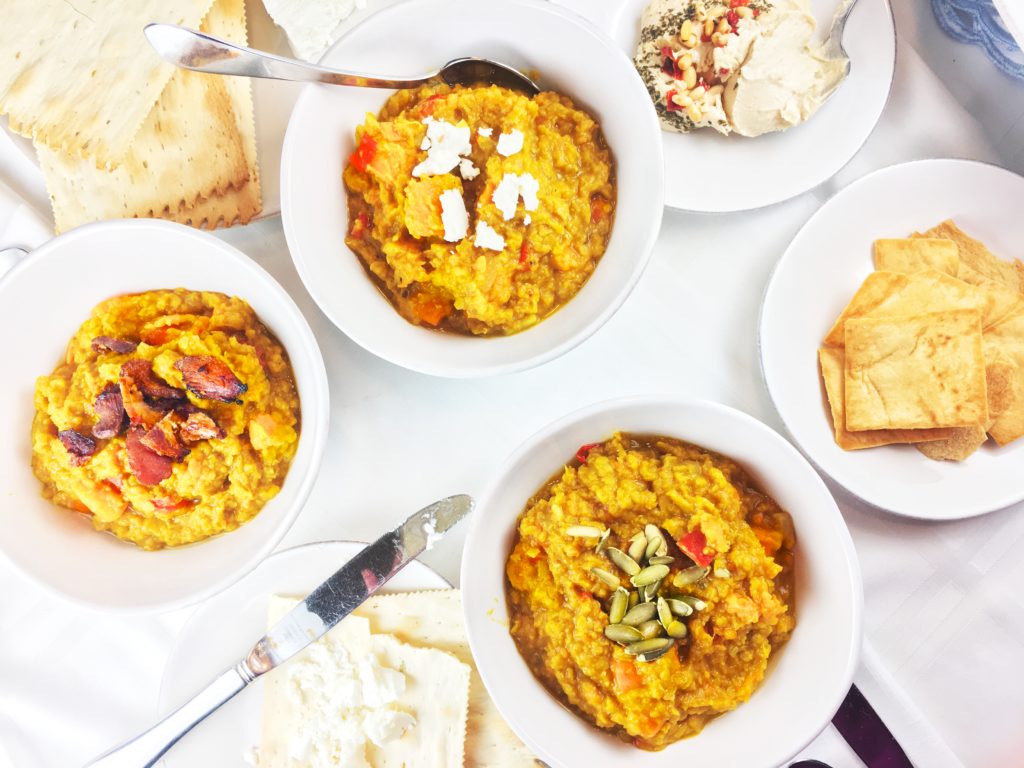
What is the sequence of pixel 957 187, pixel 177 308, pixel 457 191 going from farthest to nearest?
pixel 957 187, pixel 177 308, pixel 457 191

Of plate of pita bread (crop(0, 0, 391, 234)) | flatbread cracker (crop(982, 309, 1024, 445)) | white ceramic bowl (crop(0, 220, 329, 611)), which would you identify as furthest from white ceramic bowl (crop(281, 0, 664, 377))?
flatbread cracker (crop(982, 309, 1024, 445))

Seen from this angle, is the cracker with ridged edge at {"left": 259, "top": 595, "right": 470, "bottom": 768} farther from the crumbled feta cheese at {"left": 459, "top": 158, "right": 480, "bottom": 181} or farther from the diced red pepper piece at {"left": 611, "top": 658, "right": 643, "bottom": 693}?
the crumbled feta cheese at {"left": 459, "top": 158, "right": 480, "bottom": 181}

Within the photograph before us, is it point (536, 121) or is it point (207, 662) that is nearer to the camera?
point (536, 121)

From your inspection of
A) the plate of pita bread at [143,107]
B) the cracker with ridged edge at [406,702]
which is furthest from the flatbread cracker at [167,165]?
the cracker with ridged edge at [406,702]

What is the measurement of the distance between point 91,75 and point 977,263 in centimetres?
265

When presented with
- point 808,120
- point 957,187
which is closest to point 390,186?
point 808,120

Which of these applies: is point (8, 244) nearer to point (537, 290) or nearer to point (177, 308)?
point (177, 308)

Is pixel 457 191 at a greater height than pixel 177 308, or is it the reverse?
pixel 457 191

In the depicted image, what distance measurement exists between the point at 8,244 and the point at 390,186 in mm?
1399

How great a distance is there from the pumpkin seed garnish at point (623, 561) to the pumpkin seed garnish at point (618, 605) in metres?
0.05

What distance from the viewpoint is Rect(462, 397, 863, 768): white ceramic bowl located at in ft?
6.32

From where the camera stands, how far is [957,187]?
2.40m

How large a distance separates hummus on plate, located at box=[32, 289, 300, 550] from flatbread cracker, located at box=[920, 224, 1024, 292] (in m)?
1.98

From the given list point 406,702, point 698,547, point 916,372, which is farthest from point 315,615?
point 916,372
